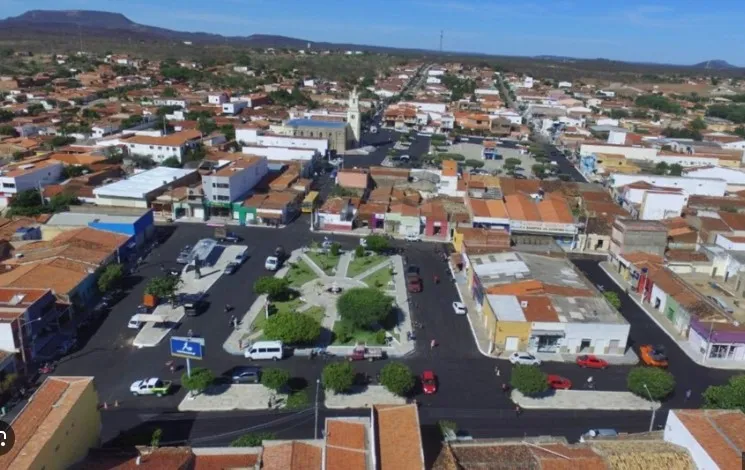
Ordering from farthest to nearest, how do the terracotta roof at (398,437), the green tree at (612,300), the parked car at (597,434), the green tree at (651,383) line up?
1. the green tree at (612,300)
2. the green tree at (651,383)
3. the parked car at (597,434)
4. the terracotta roof at (398,437)

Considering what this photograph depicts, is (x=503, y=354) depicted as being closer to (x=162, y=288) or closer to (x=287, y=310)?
(x=287, y=310)

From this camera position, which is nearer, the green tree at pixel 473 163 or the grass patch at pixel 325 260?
the grass patch at pixel 325 260

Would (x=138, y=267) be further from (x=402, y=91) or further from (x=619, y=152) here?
(x=402, y=91)

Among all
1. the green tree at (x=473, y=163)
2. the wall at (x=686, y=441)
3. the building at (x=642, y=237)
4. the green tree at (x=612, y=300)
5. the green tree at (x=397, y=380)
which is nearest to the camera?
the wall at (x=686, y=441)

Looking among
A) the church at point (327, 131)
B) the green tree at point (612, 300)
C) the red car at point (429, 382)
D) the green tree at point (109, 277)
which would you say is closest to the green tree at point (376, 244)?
the green tree at point (612, 300)

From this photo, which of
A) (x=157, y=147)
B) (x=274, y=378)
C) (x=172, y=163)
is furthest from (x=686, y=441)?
(x=157, y=147)

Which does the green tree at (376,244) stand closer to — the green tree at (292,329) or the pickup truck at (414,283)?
the pickup truck at (414,283)

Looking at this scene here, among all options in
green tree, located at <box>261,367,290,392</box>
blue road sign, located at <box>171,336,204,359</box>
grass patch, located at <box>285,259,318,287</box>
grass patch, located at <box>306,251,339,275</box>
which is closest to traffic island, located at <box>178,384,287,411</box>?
green tree, located at <box>261,367,290,392</box>

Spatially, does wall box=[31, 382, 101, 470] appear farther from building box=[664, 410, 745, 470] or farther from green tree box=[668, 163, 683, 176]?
green tree box=[668, 163, 683, 176]
